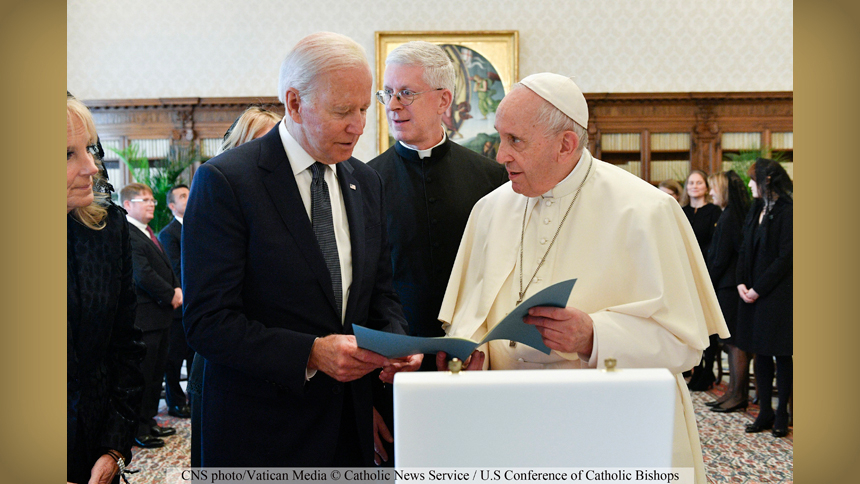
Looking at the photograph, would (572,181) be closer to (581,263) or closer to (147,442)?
(581,263)

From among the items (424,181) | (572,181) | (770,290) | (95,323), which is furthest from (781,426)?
(95,323)

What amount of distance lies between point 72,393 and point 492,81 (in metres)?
8.51

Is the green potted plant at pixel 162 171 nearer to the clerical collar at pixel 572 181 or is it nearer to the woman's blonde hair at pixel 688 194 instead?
the woman's blonde hair at pixel 688 194

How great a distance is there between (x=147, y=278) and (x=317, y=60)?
153 inches

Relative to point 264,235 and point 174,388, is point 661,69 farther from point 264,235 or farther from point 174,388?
point 264,235

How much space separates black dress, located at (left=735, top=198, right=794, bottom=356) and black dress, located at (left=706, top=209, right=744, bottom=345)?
0.50 m

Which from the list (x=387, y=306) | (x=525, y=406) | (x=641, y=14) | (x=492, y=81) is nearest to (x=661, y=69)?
(x=641, y=14)

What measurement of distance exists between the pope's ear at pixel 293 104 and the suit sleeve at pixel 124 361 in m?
0.52

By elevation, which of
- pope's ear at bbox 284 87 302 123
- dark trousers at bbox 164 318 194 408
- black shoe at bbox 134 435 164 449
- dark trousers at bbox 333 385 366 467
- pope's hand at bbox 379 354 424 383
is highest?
pope's ear at bbox 284 87 302 123

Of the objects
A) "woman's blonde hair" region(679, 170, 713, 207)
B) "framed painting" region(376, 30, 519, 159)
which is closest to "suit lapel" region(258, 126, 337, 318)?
"woman's blonde hair" region(679, 170, 713, 207)

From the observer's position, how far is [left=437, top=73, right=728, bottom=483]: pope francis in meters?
1.80

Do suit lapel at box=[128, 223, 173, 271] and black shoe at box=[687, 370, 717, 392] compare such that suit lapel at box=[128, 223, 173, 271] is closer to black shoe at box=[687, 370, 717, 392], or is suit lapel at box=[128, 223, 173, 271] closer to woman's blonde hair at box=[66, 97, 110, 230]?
woman's blonde hair at box=[66, 97, 110, 230]

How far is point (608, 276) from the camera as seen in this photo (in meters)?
1.94

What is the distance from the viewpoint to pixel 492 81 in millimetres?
9555
